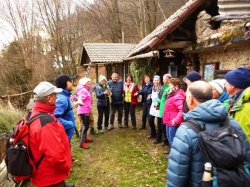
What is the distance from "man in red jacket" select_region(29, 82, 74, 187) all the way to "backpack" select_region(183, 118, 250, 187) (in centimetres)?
151

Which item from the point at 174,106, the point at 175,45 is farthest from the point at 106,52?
the point at 174,106

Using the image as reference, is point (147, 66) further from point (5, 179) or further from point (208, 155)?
point (208, 155)

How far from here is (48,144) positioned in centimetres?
230

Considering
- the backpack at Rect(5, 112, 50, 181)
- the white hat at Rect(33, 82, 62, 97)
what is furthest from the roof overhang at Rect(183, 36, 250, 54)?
the backpack at Rect(5, 112, 50, 181)

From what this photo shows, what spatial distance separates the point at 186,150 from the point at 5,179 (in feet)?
11.0

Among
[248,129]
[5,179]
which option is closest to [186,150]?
[248,129]

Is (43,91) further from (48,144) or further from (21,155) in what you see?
(21,155)

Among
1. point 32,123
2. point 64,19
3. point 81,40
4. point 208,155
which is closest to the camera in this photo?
point 208,155

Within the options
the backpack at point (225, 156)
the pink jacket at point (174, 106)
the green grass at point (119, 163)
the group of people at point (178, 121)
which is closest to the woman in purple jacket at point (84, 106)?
the green grass at point (119, 163)

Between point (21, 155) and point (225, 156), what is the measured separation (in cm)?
195

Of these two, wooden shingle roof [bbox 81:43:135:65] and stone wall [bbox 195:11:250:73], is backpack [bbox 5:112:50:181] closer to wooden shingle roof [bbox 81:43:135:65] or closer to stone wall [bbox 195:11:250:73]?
stone wall [bbox 195:11:250:73]

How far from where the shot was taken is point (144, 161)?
5.00 meters

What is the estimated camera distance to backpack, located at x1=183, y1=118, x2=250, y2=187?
1.53 m

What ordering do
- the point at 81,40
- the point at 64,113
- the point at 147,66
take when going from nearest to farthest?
the point at 64,113 < the point at 147,66 < the point at 81,40
